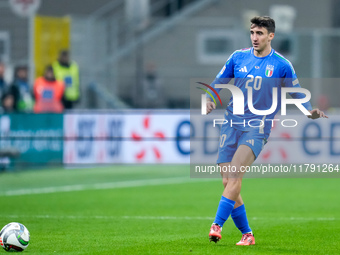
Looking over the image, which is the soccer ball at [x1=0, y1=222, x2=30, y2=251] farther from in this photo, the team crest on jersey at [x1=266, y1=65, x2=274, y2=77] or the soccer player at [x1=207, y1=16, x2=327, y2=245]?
the team crest on jersey at [x1=266, y1=65, x2=274, y2=77]

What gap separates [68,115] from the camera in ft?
59.4

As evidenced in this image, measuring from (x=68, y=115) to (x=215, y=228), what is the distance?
34.2 ft

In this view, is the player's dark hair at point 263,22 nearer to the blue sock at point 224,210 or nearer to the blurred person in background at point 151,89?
the blue sock at point 224,210

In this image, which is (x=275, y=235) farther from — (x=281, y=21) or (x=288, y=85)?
(x=281, y=21)

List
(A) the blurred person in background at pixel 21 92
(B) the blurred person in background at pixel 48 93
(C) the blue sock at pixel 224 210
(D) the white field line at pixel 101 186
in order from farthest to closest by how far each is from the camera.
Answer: (B) the blurred person in background at pixel 48 93
(A) the blurred person in background at pixel 21 92
(D) the white field line at pixel 101 186
(C) the blue sock at pixel 224 210

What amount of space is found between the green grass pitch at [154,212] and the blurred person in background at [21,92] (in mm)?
1883

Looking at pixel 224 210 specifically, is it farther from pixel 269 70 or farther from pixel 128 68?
pixel 128 68

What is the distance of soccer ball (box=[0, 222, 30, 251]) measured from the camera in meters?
7.88

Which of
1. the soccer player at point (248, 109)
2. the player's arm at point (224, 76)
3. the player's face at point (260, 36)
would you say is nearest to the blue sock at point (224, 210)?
the soccer player at point (248, 109)

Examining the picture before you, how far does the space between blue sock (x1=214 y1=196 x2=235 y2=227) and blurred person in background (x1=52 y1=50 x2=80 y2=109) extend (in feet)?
39.6

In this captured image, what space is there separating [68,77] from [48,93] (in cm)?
72

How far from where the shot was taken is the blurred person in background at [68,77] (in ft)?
65.0

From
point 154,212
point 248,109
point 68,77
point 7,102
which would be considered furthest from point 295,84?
point 68,77

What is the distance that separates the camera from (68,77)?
19.8 metres
